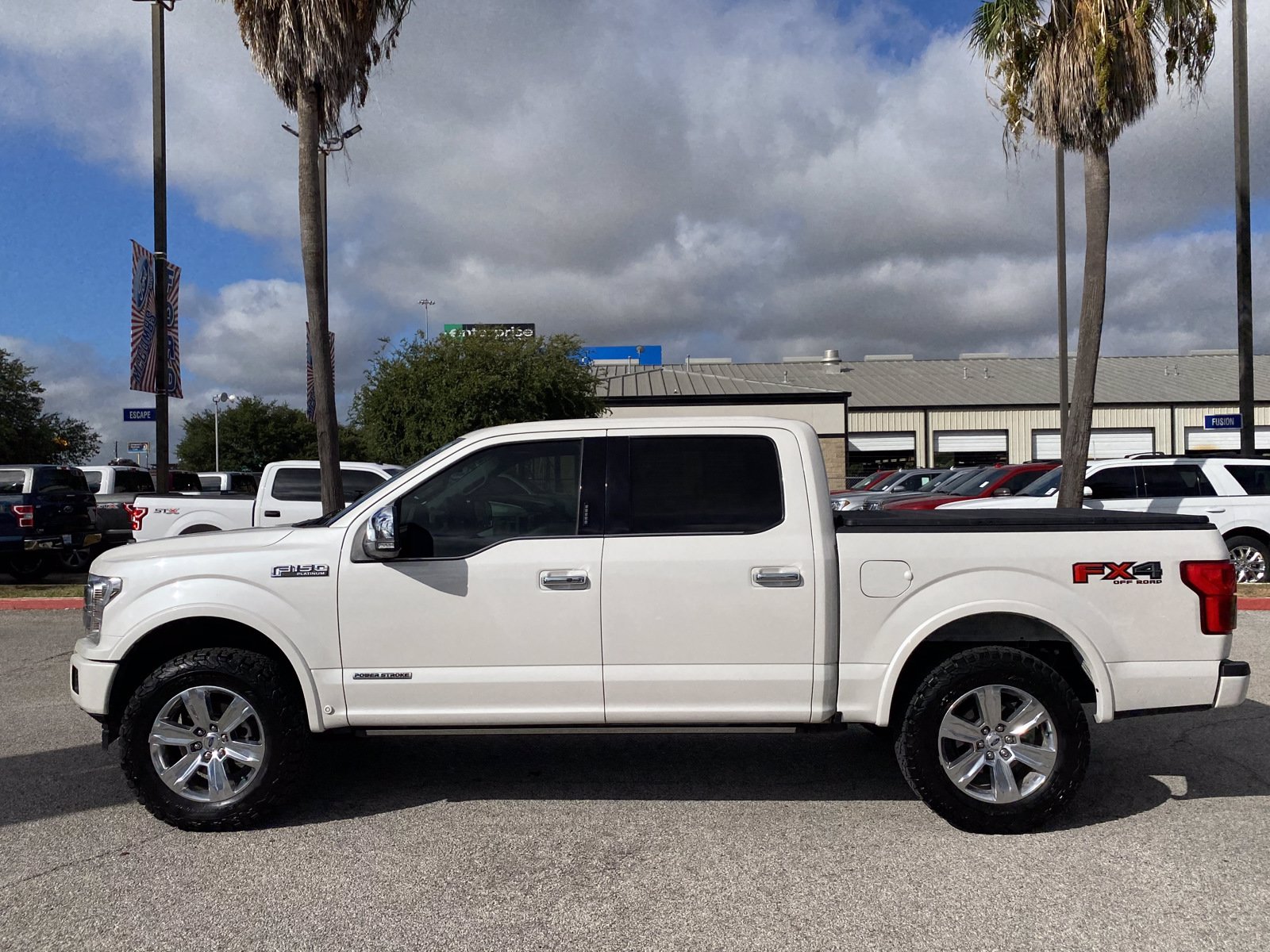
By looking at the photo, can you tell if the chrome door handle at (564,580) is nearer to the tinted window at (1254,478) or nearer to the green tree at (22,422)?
the tinted window at (1254,478)

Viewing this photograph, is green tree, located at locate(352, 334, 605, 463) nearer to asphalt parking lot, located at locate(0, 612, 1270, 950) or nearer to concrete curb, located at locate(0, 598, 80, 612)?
concrete curb, located at locate(0, 598, 80, 612)

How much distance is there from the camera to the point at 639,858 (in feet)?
14.8

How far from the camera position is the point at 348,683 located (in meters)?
4.86

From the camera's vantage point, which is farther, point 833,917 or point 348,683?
point 348,683

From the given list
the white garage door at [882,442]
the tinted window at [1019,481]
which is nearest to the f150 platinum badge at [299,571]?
the tinted window at [1019,481]

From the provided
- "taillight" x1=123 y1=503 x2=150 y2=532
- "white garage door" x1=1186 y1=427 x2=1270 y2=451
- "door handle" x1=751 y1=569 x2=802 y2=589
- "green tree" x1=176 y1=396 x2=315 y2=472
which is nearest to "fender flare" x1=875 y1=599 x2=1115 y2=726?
"door handle" x1=751 y1=569 x2=802 y2=589

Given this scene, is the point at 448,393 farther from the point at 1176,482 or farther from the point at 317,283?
the point at 1176,482

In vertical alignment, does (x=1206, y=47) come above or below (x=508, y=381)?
above

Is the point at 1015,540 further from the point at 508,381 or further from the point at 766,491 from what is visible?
the point at 508,381

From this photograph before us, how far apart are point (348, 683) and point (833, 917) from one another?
8.01 feet

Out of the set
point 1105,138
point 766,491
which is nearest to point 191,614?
point 766,491

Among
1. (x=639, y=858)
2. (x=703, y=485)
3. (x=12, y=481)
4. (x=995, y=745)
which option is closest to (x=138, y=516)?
(x=12, y=481)

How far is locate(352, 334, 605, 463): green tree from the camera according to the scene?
23.4 meters

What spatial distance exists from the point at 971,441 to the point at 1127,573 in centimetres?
4937
